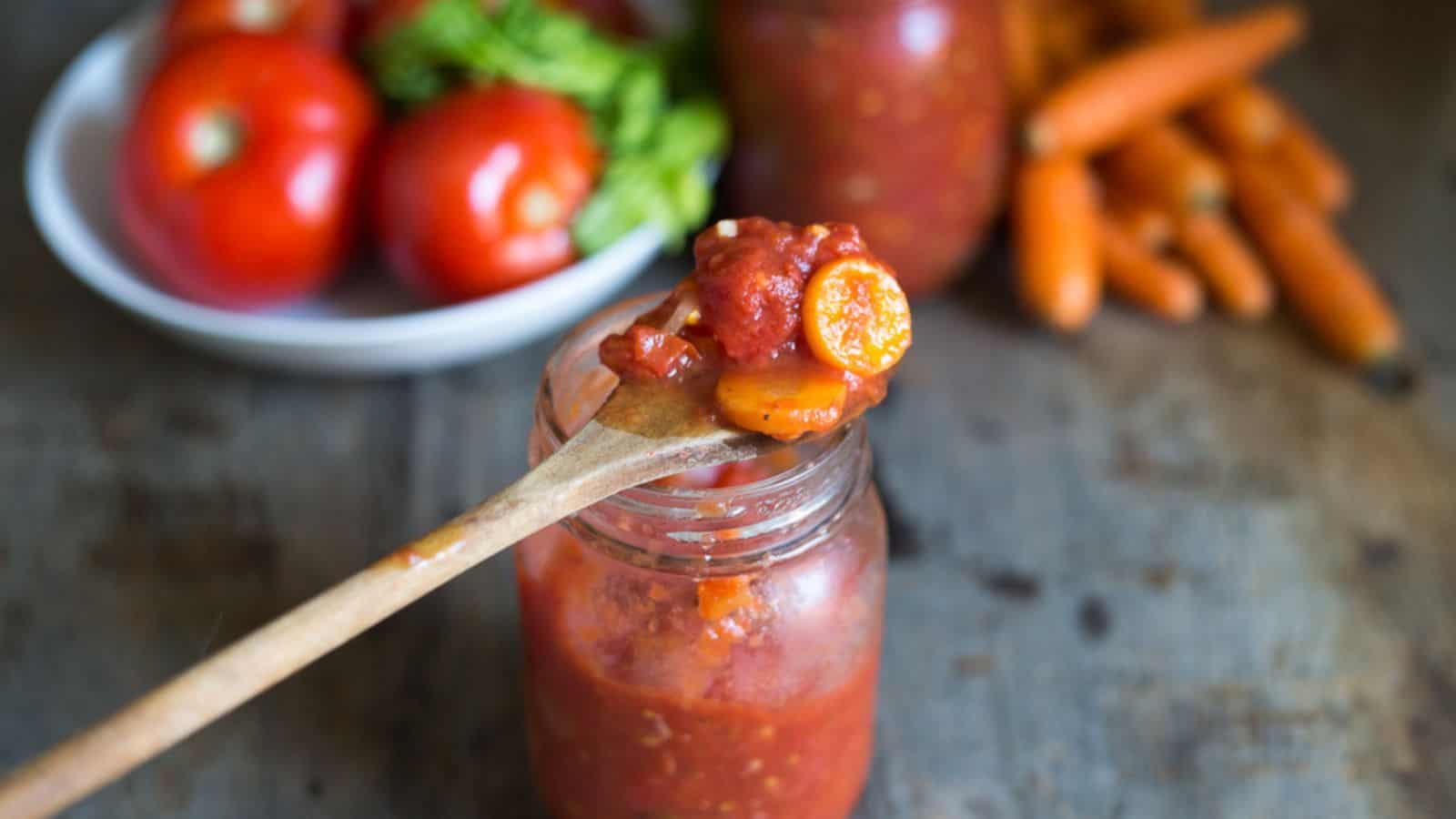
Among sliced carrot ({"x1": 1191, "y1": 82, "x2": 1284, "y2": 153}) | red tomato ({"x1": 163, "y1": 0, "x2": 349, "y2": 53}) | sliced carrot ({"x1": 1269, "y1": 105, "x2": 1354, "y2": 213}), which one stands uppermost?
red tomato ({"x1": 163, "y1": 0, "x2": 349, "y2": 53})

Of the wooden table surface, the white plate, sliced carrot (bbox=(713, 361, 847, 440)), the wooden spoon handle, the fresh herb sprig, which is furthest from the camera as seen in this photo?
the fresh herb sprig

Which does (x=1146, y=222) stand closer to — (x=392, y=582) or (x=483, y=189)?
(x=483, y=189)

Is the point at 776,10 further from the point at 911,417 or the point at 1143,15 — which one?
the point at 1143,15

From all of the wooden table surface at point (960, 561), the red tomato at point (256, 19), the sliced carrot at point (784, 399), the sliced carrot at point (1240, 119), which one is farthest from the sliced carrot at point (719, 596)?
the sliced carrot at point (1240, 119)

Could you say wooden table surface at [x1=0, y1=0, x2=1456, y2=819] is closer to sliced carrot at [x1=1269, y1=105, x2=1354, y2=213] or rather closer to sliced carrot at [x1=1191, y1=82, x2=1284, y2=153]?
sliced carrot at [x1=1269, y1=105, x2=1354, y2=213]

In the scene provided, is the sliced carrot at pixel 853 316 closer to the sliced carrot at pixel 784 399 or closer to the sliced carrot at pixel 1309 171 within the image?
the sliced carrot at pixel 784 399

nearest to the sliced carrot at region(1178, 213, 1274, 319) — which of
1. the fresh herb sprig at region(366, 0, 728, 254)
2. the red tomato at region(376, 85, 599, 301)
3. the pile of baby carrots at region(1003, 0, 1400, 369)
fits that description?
the pile of baby carrots at region(1003, 0, 1400, 369)

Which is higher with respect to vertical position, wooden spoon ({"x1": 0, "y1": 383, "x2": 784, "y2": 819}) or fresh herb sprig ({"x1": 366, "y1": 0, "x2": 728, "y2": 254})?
wooden spoon ({"x1": 0, "y1": 383, "x2": 784, "y2": 819})
